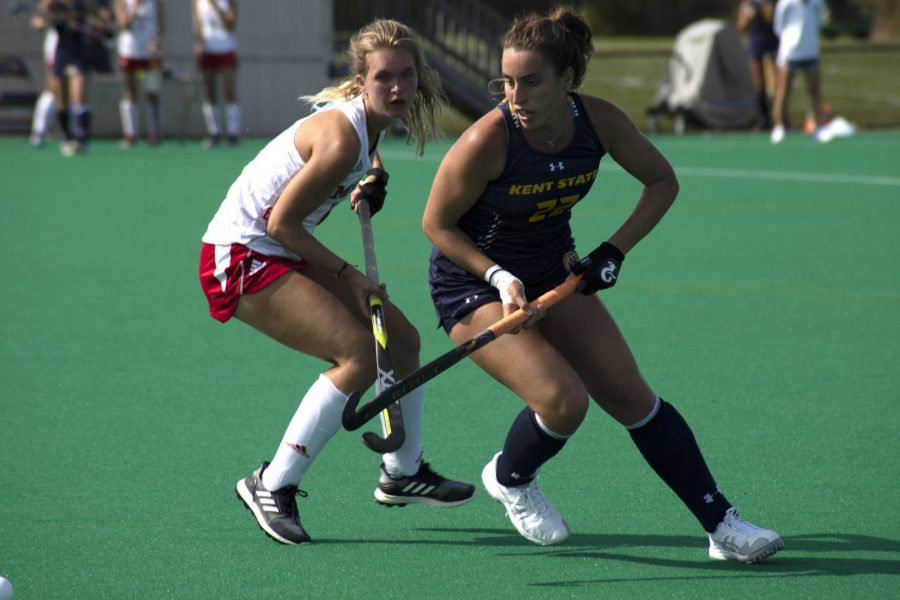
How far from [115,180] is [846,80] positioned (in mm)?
18209

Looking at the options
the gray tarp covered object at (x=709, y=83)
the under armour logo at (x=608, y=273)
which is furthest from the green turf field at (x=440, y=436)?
the gray tarp covered object at (x=709, y=83)

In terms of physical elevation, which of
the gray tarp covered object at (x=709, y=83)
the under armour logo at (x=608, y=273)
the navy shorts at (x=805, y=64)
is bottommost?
the gray tarp covered object at (x=709, y=83)

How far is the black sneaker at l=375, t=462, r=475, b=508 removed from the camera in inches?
170

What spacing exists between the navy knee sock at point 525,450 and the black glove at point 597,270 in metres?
0.40

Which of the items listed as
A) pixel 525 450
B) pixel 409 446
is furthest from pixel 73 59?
pixel 525 450

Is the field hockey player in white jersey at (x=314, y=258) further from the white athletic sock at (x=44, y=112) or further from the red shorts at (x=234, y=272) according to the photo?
the white athletic sock at (x=44, y=112)

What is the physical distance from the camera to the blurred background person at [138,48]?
53.2 ft

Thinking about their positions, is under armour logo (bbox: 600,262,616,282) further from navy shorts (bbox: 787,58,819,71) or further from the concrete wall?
the concrete wall

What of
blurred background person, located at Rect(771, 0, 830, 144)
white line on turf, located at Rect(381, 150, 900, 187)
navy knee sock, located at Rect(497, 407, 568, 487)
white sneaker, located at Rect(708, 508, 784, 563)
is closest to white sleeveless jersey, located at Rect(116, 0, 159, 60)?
white line on turf, located at Rect(381, 150, 900, 187)

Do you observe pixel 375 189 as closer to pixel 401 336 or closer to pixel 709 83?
pixel 401 336

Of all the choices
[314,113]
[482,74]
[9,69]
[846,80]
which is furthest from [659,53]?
[314,113]

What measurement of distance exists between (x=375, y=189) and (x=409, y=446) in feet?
2.62

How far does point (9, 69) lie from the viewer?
18500 mm

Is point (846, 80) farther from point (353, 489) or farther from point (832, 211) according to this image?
point (353, 489)
